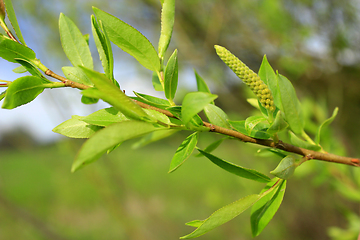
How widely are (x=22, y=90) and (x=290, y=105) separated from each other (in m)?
0.22

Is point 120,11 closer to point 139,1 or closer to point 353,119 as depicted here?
point 139,1

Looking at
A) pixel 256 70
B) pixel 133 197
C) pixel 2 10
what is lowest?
pixel 133 197

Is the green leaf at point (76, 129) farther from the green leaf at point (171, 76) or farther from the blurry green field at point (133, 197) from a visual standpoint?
the blurry green field at point (133, 197)

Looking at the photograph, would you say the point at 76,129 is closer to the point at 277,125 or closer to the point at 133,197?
the point at 277,125

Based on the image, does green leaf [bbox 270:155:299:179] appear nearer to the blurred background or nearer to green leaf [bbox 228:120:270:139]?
green leaf [bbox 228:120:270:139]

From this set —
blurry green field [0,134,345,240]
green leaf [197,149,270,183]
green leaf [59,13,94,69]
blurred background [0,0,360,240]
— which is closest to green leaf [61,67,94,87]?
green leaf [59,13,94,69]

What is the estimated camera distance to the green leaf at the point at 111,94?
14 cm

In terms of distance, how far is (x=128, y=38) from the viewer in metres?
0.20

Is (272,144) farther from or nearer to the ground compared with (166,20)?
nearer to the ground

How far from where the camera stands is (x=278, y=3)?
1101 millimetres

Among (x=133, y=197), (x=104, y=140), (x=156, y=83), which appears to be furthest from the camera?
(x=133, y=197)

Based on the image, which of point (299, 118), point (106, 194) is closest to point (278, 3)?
point (299, 118)

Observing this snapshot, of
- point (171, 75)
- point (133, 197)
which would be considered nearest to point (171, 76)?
point (171, 75)

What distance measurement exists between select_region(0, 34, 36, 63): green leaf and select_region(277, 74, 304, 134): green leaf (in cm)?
21
